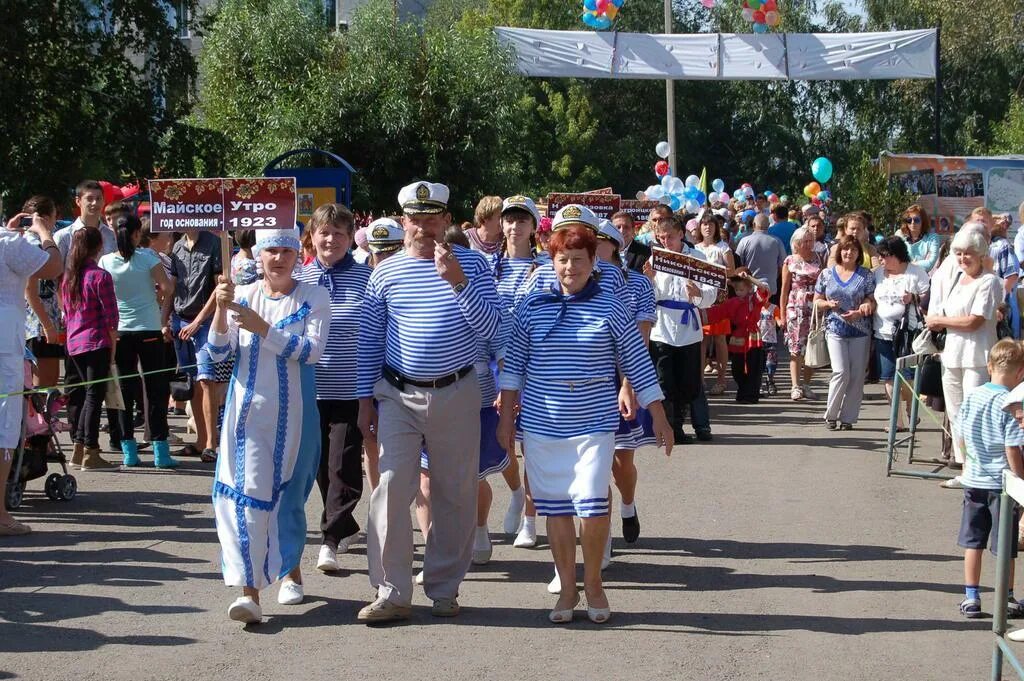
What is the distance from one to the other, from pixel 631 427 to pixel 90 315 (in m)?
4.94

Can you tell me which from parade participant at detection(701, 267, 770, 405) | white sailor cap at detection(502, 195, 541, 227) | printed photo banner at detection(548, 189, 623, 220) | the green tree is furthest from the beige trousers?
the green tree

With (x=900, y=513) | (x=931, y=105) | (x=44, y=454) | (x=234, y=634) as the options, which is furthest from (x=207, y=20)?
(x=931, y=105)

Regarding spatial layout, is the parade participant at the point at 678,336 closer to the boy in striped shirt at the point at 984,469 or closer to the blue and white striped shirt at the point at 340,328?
the blue and white striped shirt at the point at 340,328

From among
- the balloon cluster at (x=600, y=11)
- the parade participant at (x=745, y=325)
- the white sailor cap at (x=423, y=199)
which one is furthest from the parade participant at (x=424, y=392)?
the balloon cluster at (x=600, y=11)

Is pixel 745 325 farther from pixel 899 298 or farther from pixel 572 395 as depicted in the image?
pixel 572 395

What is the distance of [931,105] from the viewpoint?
5400 cm

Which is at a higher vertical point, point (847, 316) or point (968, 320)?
point (968, 320)

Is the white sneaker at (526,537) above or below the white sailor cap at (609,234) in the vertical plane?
below

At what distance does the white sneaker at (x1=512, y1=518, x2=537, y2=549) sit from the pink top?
164 inches

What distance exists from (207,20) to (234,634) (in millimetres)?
17768

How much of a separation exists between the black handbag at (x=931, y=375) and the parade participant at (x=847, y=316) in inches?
68.1

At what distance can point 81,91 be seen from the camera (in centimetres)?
2222

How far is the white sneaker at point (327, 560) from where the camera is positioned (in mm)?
7965

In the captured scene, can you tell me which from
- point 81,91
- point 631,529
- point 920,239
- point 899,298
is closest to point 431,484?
point 631,529
